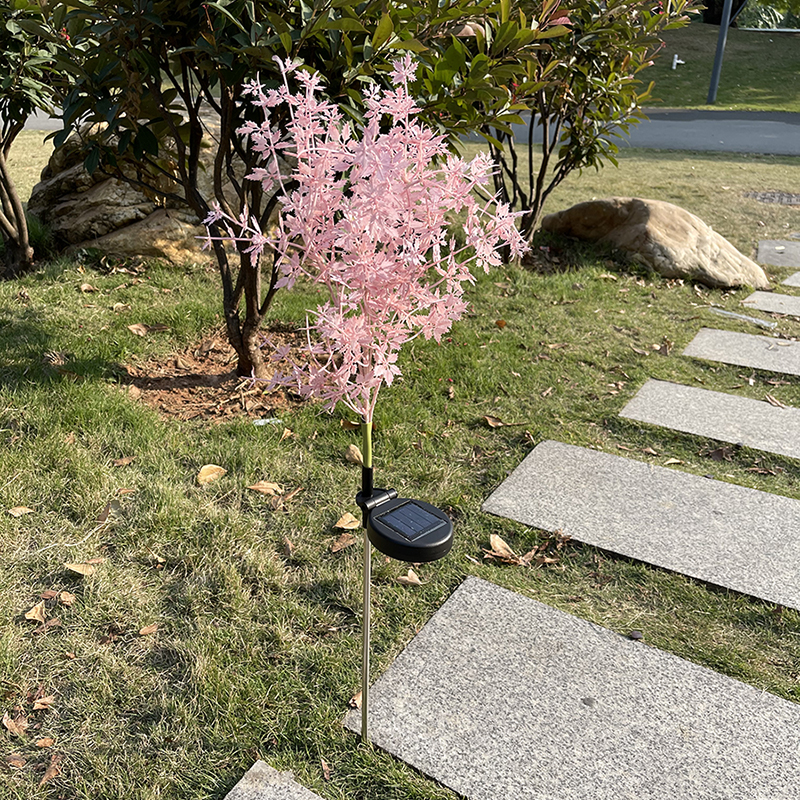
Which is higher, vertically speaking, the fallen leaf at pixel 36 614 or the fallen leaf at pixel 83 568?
the fallen leaf at pixel 83 568

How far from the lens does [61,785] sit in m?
1.89

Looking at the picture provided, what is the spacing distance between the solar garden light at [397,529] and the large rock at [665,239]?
5.24 metres

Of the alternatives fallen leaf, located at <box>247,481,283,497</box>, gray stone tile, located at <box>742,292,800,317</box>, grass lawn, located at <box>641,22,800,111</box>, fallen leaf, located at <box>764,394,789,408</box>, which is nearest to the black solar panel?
fallen leaf, located at <box>247,481,283,497</box>

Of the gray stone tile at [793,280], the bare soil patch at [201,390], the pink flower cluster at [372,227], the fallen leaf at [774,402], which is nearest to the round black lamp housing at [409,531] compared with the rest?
the pink flower cluster at [372,227]

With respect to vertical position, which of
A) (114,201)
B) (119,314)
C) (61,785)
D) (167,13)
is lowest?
(61,785)

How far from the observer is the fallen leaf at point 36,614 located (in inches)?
94.5

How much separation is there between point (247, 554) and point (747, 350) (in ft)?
12.6

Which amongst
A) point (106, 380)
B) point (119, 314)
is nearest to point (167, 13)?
point (106, 380)

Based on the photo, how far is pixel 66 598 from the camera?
8.14 feet

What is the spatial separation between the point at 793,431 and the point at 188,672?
333 cm

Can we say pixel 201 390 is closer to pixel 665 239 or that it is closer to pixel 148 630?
pixel 148 630

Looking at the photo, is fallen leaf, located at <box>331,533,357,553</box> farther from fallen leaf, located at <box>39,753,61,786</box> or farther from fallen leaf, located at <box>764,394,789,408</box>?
fallen leaf, located at <box>764,394,789,408</box>

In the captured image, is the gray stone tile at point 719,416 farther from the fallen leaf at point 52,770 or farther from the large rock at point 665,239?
the fallen leaf at point 52,770

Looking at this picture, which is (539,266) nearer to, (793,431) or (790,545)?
(793,431)
